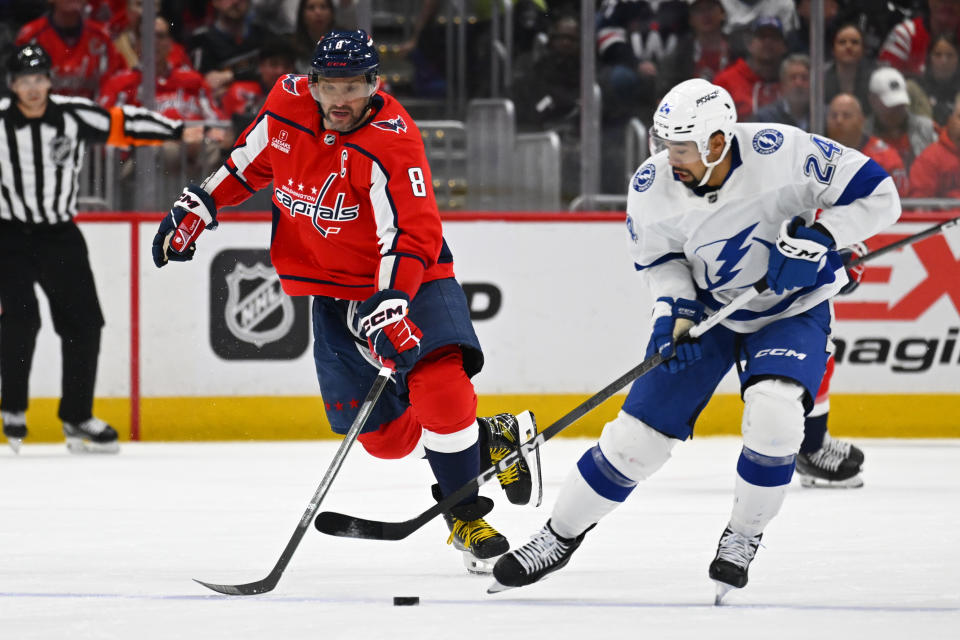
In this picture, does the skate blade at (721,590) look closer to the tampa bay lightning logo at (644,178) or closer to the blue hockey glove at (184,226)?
the tampa bay lightning logo at (644,178)

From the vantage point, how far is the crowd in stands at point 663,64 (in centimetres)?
640

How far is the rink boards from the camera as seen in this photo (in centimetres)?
641

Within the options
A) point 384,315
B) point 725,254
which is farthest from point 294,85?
point 725,254

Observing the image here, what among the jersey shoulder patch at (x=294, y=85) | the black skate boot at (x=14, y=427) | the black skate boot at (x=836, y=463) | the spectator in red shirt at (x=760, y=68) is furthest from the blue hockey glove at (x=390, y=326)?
the spectator in red shirt at (x=760, y=68)

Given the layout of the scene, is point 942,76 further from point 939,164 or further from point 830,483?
point 830,483

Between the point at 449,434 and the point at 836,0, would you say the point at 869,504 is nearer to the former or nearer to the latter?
the point at 449,434

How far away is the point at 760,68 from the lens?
645cm

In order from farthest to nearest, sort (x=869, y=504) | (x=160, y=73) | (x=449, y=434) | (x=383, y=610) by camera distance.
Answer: (x=160, y=73)
(x=869, y=504)
(x=449, y=434)
(x=383, y=610)

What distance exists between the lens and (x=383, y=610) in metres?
2.97

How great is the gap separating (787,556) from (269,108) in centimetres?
162

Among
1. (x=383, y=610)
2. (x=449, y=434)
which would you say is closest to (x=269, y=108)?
(x=449, y=434)

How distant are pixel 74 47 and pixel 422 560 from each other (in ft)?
12.2

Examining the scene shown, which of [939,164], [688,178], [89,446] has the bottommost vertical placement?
[89,446]

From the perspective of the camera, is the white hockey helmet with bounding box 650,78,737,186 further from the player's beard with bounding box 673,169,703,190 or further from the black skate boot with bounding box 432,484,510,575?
the black skate boot with bounding box 432,484,510,575
